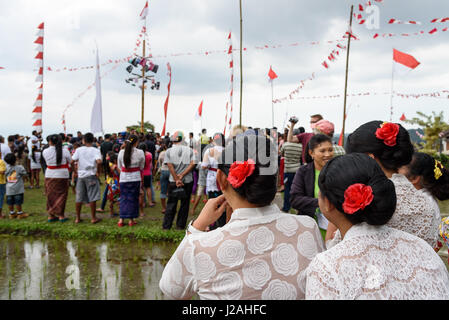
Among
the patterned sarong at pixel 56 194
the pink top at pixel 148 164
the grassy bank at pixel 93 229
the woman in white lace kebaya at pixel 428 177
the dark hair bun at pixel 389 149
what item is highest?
the dark hair bun at pixel 389 149

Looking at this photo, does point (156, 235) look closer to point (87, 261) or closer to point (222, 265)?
point (87, 261)

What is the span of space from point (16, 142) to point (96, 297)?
9.11m

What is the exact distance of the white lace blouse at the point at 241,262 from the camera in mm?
1406

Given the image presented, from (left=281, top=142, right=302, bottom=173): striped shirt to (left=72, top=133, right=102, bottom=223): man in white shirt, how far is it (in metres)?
3.26

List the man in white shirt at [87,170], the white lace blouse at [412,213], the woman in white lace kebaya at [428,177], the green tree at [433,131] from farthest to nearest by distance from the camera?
the green tree at [433,131], the man in white shirt at [87,170], the woman in white lace kebaya at [428,177], the white lace blouse at [412,213]

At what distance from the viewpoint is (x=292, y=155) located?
6.11 meters

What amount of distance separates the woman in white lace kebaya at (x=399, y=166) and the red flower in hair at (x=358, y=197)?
0.69m

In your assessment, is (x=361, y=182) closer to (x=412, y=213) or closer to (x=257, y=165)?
(x=257, y=165)

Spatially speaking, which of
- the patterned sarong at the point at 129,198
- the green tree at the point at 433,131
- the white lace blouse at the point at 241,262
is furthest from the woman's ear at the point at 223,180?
the green tree at the point at 433,131

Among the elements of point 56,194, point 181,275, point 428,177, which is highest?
point 428,177

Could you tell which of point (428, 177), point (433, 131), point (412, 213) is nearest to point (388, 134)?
point (412, 213)

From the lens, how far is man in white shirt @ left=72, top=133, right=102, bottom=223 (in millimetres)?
6035

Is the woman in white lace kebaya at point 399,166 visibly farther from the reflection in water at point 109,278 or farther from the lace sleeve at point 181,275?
the reflection in water at point 109,278

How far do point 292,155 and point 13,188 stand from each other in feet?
17.4
